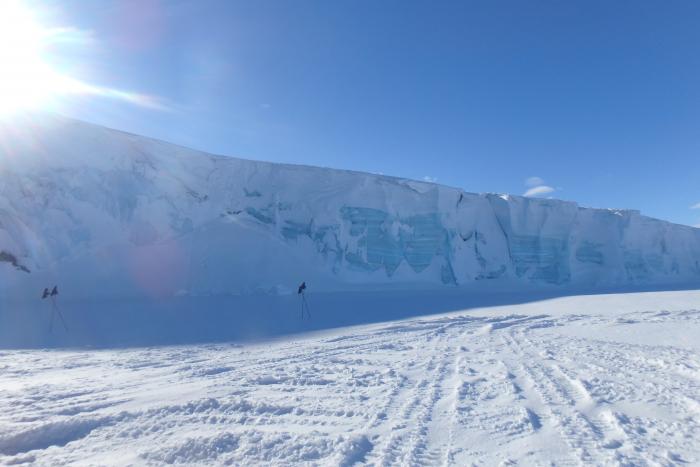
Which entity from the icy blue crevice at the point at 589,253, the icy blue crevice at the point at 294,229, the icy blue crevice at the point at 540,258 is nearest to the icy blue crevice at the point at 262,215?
the icy blue crevice at the point at 294,229

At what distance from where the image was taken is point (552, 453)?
8.74ft

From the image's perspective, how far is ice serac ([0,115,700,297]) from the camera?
13156mm

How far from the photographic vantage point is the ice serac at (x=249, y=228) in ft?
43.2

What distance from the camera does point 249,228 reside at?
16.4 meters

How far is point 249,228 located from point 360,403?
13434 millimetres

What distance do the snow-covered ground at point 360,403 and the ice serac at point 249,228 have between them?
780 centimetres

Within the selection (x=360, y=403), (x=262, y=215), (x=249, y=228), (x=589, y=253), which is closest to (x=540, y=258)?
(x=589, y=253)

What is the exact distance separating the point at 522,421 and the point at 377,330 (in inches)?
187

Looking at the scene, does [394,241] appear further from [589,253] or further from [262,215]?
[589,253]

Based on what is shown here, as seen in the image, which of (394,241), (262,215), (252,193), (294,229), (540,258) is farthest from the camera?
(540,258)

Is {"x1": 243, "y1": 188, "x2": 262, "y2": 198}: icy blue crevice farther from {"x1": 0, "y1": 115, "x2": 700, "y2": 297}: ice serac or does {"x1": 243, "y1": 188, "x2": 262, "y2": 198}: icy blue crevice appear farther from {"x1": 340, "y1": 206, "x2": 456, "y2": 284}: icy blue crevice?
{"x1": 340, "y1": 206, "x2": 456, "y2": 284}: icy blue crevice

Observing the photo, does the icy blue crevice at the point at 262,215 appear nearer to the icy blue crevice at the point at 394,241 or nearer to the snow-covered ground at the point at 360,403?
the icy blue crevice at the point at 394,241

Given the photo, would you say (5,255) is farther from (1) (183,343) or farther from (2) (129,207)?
(1) (183,343)

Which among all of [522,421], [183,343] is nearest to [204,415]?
[522,421]
